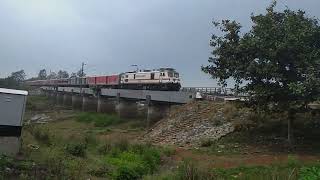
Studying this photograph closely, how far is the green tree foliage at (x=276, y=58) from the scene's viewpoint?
26656 mm

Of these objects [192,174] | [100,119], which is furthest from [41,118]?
[192,174]

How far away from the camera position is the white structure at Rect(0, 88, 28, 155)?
1764 cm

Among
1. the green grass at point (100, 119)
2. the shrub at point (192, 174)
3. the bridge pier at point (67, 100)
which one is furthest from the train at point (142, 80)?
the shrub at point (192, 174)

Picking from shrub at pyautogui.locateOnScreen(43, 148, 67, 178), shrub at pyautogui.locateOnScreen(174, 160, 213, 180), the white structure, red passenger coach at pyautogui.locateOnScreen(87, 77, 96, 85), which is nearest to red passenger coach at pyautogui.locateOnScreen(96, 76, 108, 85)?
red passenger coach at pyautogui.locateOnScreen(87, 77, 96, 85)

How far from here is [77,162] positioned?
1723 centimetres

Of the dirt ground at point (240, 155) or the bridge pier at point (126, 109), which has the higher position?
the bridge pier at point (126, 109)

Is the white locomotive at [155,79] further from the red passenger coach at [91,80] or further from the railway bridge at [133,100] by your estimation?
the red passenger coach at [91,80]

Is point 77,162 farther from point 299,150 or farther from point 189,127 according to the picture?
point 189,127

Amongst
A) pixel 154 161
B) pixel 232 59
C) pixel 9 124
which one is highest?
pixel 232 59

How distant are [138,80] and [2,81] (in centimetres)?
3942

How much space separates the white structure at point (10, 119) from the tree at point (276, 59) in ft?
45.7

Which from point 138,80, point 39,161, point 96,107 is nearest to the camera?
point 39,161

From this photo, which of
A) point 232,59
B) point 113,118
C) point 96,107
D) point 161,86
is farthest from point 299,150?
point 96,107

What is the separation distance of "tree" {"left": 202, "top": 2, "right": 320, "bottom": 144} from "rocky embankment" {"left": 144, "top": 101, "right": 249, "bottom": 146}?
6.08m
